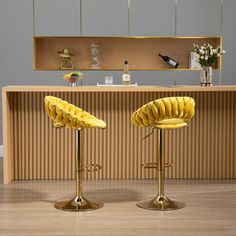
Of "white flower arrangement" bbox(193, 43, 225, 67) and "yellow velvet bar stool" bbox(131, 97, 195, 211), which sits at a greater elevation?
"white flower arrangement" bbox(193, 43, 225, 67)

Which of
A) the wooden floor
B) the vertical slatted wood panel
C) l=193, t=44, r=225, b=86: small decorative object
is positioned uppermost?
l=193, t=44, r=225, b=86: small decorative object

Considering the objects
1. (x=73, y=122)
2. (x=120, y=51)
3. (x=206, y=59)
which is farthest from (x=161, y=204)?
(x=120, y=51)

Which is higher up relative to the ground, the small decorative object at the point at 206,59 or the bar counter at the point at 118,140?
the small decorative object at the point at 206,59

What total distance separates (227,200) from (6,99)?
2.13 meters

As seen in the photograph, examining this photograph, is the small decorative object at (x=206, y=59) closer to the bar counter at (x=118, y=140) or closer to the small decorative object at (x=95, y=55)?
the bar counter at (x=118, y=140)

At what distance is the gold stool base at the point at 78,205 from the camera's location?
3850 millimetres

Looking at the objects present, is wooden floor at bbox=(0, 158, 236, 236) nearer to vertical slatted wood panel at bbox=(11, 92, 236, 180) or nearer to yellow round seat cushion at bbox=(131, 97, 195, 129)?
vertical slatted wood panel at bbox=(11, 92, 236, 180)

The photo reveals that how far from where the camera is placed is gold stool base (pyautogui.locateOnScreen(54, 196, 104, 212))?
152 inches

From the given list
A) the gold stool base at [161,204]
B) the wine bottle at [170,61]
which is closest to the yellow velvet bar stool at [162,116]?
the gold stool base at [161,204]

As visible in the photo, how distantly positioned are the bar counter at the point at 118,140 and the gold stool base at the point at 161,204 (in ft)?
3.33

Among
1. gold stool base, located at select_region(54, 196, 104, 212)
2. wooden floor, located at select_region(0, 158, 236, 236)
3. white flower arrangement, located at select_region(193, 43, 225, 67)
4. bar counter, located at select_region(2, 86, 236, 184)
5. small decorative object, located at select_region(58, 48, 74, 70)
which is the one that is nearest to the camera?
wooden floor, located at select_region(0, 158, 236, 236)

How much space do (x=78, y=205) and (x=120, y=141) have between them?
1216mm

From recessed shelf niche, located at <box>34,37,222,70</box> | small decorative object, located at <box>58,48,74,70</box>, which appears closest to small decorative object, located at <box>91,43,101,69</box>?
recessed shelf niche, located at <box>34,37,222,70</box>

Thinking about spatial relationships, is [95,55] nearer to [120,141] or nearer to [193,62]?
[193,62]
